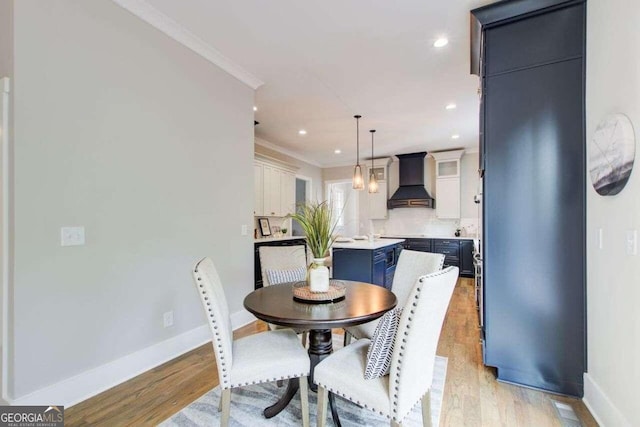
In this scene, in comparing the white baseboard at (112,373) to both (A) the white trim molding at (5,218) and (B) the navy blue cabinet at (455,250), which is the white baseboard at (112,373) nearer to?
(A) the white trim molding at (5,218)

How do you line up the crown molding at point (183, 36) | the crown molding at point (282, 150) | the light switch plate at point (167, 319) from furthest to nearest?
the crown molding at point (282, 150)
the light switch plate at point (167, 319)
the crown molding at point (183, 36)

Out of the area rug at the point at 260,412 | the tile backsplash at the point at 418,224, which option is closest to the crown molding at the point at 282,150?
the tile backsplash at the point at 418,224

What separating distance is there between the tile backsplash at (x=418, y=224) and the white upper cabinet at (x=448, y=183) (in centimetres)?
33

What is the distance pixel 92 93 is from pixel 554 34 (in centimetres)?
315

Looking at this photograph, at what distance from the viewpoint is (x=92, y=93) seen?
6.89ft

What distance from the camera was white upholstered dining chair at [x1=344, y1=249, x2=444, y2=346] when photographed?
6.94 feet

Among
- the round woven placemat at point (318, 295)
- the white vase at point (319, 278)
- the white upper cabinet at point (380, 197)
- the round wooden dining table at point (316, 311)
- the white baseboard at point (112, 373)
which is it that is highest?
the white upper cabinet at point (380, 197)

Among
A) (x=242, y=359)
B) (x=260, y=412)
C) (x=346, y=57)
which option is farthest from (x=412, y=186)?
(x=242, y=359)

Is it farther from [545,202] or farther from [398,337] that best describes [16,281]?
[545,202]

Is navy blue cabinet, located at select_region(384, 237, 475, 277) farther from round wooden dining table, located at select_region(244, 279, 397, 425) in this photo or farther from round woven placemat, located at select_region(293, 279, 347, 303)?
round woven placemat, located at select_region(293, 279, 347, 303)

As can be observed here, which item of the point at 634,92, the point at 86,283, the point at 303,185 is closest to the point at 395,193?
the point at 303,185

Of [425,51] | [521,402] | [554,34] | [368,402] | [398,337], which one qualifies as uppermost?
[425,51]

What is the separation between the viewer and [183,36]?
269 centimetres

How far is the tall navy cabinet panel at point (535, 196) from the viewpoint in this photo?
6.77ft
